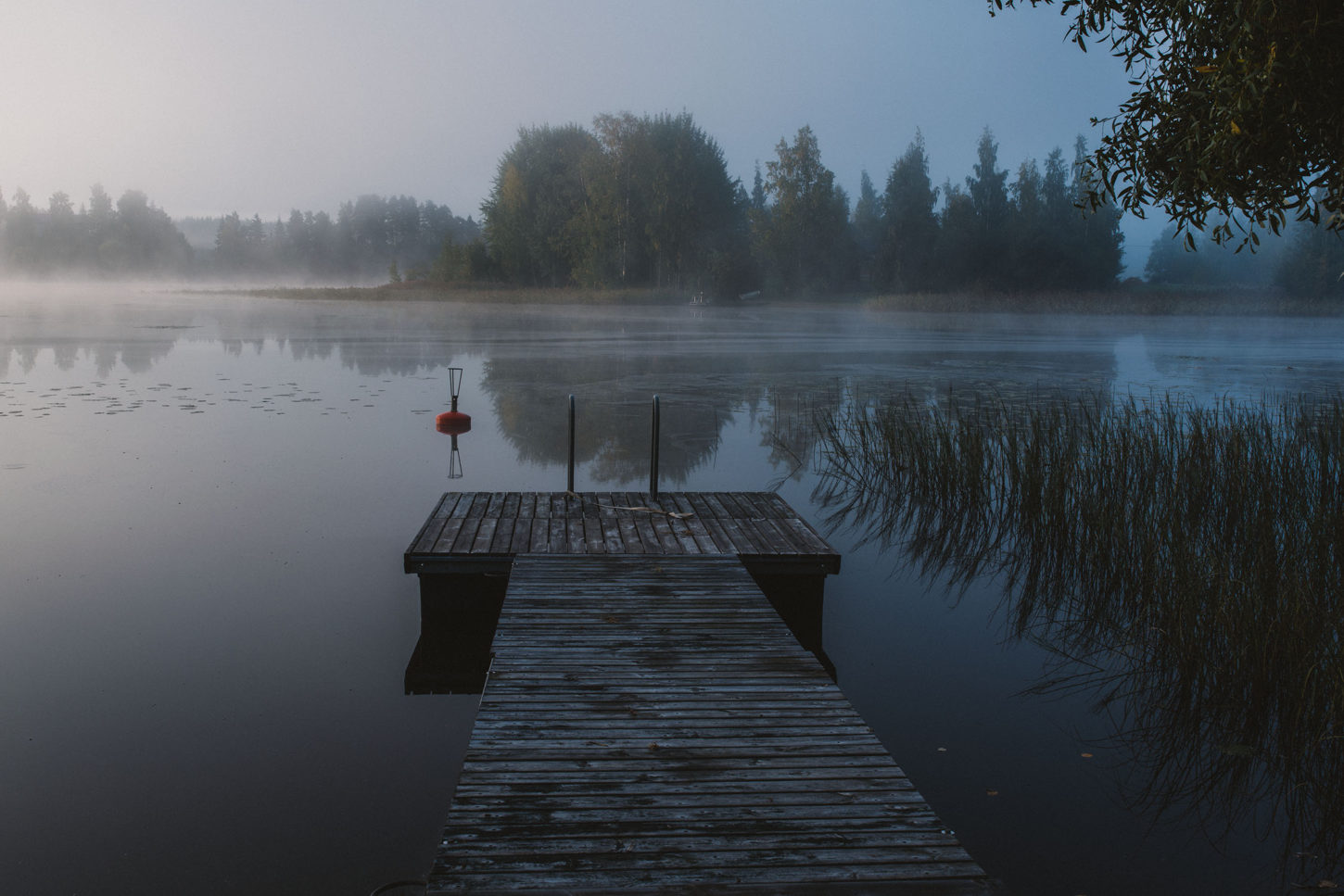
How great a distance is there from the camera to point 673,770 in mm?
2816

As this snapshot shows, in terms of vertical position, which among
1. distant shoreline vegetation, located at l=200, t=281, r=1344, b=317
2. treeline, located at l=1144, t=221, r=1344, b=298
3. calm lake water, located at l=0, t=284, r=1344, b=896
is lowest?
calm lake water, located at l=0, t=284, r=1344, b=896

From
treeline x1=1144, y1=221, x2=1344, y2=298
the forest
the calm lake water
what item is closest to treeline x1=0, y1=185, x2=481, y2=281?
the forest

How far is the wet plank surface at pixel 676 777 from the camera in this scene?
2332 mm

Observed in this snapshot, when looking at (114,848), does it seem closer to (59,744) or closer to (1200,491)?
(59,744)

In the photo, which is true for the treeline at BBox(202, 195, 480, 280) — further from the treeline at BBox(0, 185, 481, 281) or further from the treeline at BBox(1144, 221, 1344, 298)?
the treeline at BBox(1144, 221, 1344, 298)

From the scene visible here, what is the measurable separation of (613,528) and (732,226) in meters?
43.8

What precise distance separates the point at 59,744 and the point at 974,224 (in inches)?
2113

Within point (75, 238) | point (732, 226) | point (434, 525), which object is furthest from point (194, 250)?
point (434, 525)

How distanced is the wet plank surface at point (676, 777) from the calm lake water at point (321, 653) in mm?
515

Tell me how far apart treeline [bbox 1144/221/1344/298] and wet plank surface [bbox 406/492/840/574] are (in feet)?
122

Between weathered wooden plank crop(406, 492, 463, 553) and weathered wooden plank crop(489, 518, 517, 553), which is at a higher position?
weathered wooden plank crop(406, 492, 463, 553)

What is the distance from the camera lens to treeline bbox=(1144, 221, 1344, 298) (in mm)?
50219

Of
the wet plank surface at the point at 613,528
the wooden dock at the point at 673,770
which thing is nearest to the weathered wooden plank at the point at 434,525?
the wet plank surface at the point at 613,528

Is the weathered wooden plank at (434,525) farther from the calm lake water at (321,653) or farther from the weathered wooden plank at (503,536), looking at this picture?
the calm lake water at (321,653)
